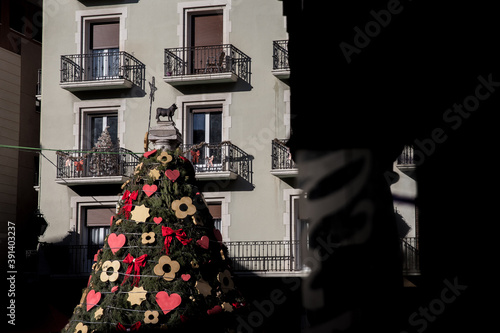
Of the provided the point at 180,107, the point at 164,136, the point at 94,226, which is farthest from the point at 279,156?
the point at 164,136

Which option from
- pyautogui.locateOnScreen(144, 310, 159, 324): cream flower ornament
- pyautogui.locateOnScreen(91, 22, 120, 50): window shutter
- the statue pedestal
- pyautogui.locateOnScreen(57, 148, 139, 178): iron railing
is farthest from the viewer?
pyautogui.locateOnScreen(91, 22, 120, 50): window shutter

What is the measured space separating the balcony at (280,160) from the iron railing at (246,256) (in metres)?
1.74

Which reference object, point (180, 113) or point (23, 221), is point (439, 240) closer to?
point (180, 113)

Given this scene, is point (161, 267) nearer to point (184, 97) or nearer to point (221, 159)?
point (221, 159)

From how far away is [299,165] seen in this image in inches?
64.5

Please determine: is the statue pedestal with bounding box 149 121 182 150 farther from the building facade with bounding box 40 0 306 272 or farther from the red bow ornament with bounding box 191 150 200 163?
the red bow ornament with bounding box 191 150 200 163

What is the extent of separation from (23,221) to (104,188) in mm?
4447

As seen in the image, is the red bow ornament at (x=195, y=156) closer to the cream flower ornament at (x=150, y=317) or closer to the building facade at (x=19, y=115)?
the building facade at (x=19, y=115)

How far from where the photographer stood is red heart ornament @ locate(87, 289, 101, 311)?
8.53 meters

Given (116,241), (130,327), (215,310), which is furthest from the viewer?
(116,241)

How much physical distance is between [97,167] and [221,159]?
10.8ft

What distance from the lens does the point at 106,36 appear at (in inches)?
805

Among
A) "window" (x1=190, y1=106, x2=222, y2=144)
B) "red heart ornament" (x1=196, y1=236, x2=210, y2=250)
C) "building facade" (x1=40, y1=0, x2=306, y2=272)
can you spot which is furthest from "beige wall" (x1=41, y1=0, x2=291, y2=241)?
"red heart ornament" (x1=196, y1=236, x2=210, y2=250)

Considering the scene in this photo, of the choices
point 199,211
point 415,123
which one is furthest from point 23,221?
point 415,123
